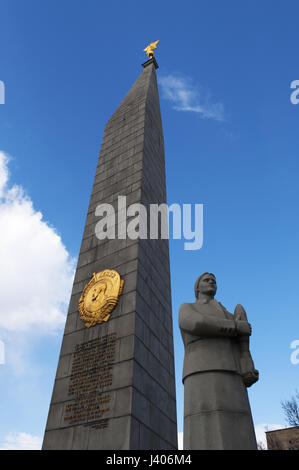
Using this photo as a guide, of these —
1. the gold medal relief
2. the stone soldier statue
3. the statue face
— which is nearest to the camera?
the stone soldier statue

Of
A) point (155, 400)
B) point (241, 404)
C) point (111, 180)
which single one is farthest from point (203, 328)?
point (111, 180)

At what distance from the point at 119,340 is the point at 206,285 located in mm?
4377

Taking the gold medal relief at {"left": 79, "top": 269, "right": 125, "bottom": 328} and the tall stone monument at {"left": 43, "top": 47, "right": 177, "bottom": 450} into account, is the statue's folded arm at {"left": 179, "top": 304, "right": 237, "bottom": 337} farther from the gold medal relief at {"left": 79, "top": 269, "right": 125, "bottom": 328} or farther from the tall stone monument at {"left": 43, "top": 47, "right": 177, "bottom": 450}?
the gold medal relief at {"left": 79, "top": 269, "right": 125, "bottom": 328}

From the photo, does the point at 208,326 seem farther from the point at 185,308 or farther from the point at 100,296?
the point at 100,296

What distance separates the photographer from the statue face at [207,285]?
775 cm

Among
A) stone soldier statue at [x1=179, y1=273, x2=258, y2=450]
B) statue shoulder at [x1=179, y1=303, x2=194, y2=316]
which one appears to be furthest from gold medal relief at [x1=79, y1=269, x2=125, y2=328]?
stone soldier statue at [x1=179, y1=273, x2=258, y2=450]

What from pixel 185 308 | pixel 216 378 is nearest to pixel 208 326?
pixel 185 308

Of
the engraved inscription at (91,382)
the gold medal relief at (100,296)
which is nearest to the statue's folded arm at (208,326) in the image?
the engraved inscription at (91,382)

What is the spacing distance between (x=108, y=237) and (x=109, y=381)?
19.8 feet

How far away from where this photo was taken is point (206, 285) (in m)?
7.80

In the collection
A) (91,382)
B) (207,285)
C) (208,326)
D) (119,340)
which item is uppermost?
(119,340)

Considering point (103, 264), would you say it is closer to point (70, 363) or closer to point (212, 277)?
point (70, 363)

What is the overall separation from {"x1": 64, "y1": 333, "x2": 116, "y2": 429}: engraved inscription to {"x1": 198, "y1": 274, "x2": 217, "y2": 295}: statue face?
4389mm

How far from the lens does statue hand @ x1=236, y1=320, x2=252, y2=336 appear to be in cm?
659
